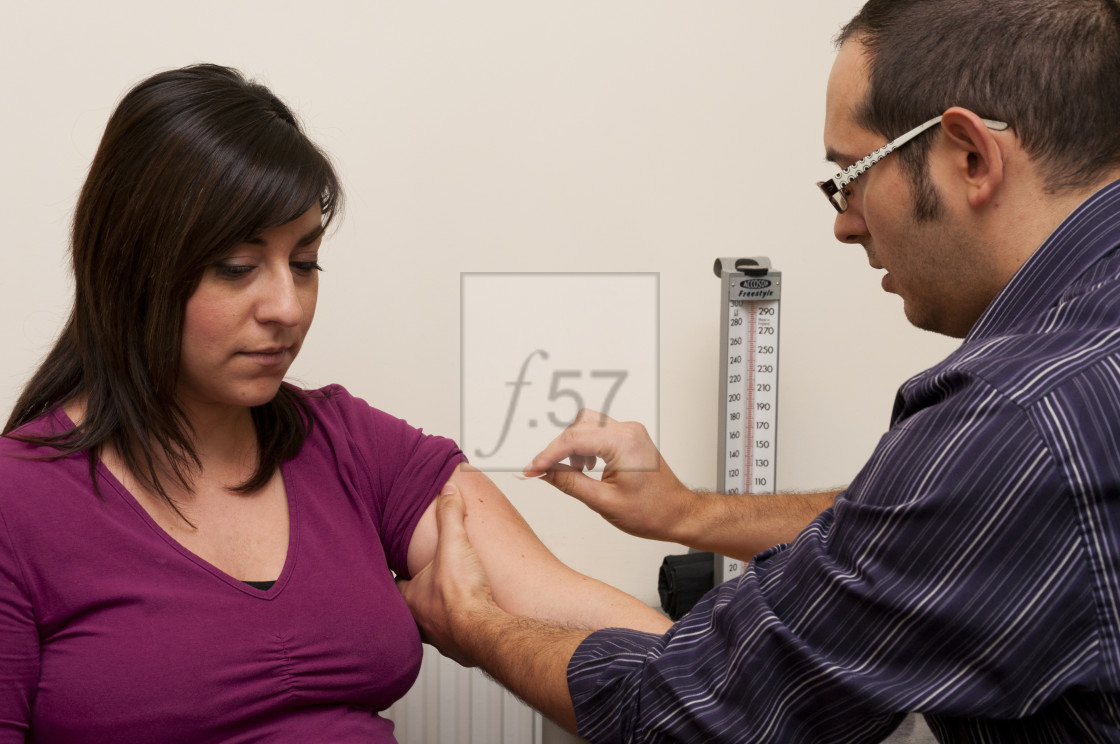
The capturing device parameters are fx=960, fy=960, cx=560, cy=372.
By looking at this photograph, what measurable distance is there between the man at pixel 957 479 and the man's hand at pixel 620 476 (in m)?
0.23

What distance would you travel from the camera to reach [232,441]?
1.34 meters

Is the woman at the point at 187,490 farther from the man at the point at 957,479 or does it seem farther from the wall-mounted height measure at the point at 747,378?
the wall-mounted height measure at the point at 747,378

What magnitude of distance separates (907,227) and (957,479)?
380 mm

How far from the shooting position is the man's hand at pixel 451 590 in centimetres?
128

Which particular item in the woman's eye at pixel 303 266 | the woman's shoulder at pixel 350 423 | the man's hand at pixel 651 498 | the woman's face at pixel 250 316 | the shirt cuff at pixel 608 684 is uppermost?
the woman's eye at pixel 303 266

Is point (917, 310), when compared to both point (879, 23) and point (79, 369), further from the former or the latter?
point (79, 369)

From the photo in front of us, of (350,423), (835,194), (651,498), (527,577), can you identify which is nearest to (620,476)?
(651,498)

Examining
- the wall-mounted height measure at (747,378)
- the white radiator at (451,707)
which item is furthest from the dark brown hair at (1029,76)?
the white radiator at (451,707)

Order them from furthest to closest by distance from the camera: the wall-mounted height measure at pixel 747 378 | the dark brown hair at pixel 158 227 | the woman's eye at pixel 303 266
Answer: the wall-mounted height measure at pixel 747 378 → the woman's eye at pixel 303 266 → the dark brown hair at pixel 158 227

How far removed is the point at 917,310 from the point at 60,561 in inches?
40.7

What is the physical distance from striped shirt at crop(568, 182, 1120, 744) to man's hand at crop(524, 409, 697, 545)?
16.9 inches

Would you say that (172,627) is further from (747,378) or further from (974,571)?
(747,378)

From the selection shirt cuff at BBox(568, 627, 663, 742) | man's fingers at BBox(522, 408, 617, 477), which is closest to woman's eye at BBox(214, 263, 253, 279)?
man's fingers at BBox(522, 408, 617, 477)

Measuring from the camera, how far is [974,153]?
39.7 inches
